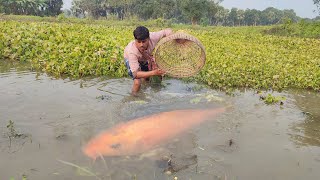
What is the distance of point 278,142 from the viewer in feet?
12.8

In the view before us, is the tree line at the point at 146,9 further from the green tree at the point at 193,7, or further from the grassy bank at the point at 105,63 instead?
the grassy bank at the point at 105,63

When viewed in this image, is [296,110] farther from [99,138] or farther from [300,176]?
[99,138]

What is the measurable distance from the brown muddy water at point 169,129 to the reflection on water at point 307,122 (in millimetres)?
13

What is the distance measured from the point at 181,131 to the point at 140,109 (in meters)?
1.11

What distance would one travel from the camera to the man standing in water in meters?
4.84

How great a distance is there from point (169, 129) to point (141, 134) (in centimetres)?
41

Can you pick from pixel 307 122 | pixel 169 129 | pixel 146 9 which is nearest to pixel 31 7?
pixel 146 9

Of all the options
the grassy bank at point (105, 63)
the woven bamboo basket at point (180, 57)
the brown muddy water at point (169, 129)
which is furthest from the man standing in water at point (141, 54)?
the grassy bank at point (105, 63)

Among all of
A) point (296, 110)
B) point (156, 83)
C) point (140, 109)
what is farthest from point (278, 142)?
point (156, 83)

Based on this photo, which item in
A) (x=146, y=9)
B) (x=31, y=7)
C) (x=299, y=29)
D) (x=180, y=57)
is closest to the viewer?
(x=180, y=57)

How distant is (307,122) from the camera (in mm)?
4660

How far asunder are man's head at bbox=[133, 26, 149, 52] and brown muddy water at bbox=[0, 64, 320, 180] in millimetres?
889

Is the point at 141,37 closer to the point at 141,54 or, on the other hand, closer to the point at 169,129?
the point at 141,54

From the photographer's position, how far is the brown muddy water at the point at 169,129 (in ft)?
10.1
